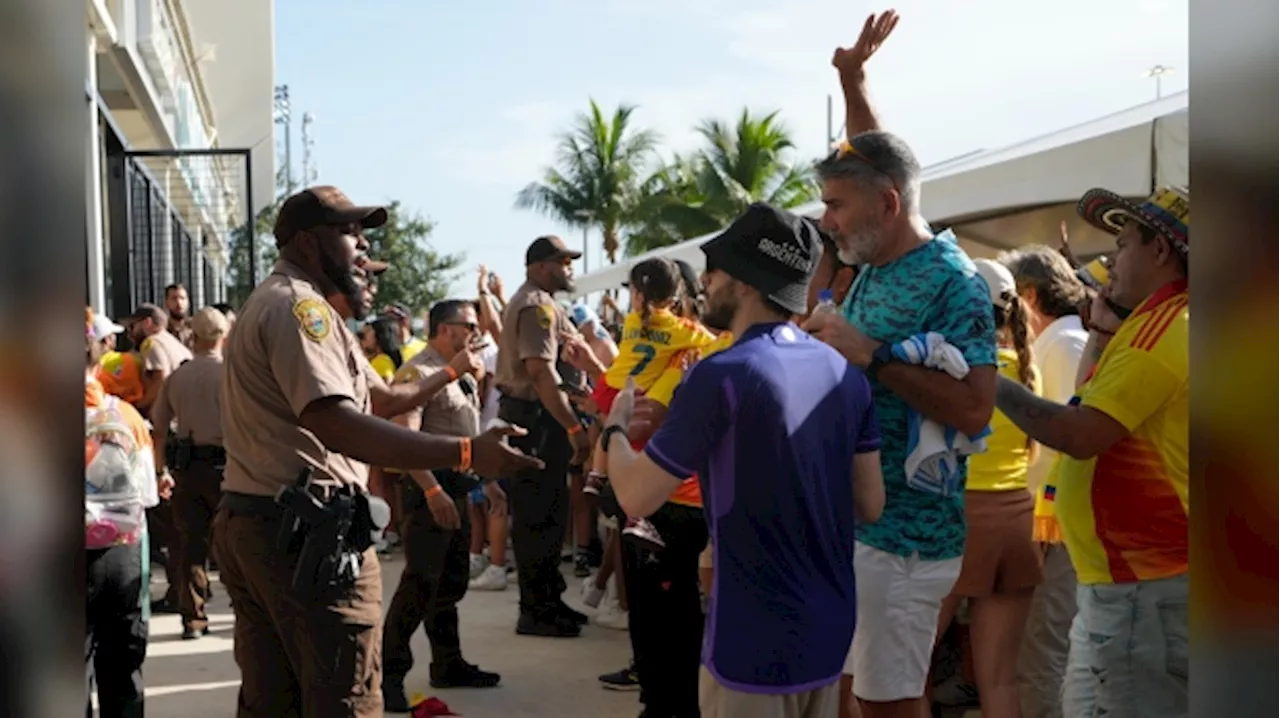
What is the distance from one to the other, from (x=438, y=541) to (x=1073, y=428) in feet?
12.3

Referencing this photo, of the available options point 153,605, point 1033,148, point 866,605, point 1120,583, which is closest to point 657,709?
point 866,605

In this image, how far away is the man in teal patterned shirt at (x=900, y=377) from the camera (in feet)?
10.3

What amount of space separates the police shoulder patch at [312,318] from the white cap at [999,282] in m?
2.41

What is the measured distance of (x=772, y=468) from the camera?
282 cm

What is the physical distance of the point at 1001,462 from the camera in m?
4.39

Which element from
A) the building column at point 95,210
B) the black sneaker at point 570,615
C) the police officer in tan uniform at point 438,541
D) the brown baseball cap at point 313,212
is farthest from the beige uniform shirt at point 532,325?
the brown baseball cap at point 313,212

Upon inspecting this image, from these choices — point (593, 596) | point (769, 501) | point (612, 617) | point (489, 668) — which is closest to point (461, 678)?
point (489, 668)

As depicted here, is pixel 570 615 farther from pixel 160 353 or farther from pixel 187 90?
pixel 187 90

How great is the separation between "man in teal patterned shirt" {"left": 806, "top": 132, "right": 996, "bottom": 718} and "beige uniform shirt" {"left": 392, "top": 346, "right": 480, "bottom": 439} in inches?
146

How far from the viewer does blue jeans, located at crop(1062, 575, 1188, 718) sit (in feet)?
9.44

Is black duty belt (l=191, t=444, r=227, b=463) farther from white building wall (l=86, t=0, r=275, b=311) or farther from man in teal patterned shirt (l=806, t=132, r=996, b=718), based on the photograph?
man in teal patterned shirt (l=806, t=132, r=996, b=718)
